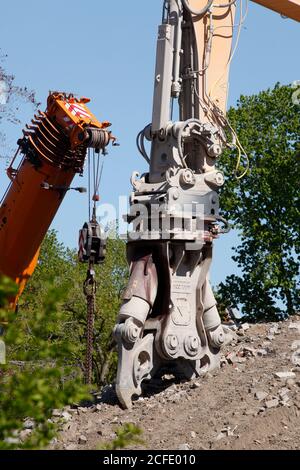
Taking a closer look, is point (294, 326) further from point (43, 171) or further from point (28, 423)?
point (28, 423)

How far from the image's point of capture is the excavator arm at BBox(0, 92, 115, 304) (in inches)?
654

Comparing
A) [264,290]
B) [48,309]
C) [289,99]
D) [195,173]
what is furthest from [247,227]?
[48,309]

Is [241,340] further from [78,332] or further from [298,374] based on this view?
[78,332]

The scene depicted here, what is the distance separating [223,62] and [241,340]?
4.15 meters

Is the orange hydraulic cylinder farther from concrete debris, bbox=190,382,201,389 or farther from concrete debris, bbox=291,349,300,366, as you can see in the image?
concrete debris, bbox=291,349,300,366

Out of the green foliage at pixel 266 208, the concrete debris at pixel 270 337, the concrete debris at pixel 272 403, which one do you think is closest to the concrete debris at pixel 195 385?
the concrete debris at pixel 272 403

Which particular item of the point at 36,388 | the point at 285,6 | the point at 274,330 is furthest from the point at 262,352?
the point at 36,388

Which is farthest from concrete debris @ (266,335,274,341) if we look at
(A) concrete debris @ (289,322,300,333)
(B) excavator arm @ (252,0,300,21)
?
(B) excavator arm @ (252,0,300,21)

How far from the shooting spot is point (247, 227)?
94.4 feet

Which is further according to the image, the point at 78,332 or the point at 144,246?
the point at 78,332

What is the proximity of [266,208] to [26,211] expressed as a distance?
12.6m

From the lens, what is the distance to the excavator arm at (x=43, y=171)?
16609mm

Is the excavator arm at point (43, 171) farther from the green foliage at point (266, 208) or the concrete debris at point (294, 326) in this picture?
the green foliage at point (266, 208)

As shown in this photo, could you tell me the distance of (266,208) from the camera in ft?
94.6
